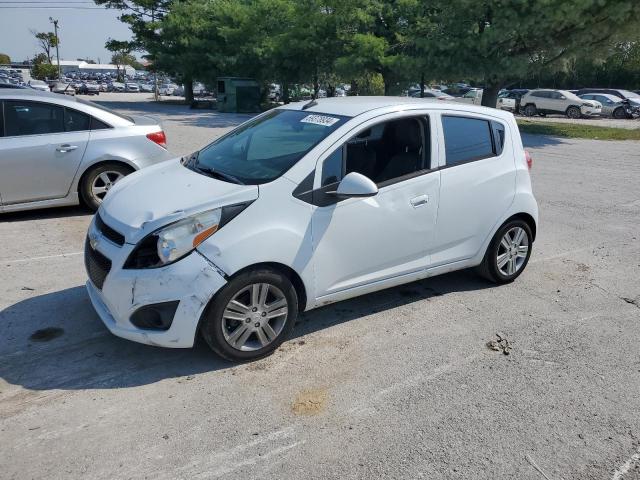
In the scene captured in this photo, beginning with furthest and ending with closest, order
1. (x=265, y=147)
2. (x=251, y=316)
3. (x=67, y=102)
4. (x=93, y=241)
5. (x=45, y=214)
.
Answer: (x=45, y=214), (x=67, y=102), (x=265, y=147), (x=93, y=241), (x=251, y=316)

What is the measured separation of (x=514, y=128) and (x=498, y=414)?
2926 millimetres

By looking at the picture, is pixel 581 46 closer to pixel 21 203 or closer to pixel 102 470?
pixel 21 203

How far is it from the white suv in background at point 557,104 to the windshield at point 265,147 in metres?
32.3

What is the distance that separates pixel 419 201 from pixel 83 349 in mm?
2710

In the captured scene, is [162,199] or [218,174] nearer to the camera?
[162,199]

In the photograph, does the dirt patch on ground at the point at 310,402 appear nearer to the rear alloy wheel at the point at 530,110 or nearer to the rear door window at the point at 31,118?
Answer: the rear door window at the point at 31,118

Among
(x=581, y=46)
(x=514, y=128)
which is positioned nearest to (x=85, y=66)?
(x=581, y=46)

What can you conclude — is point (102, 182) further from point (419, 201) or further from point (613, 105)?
point (613, 105)

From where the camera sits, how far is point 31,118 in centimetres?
671

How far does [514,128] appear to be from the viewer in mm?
5164

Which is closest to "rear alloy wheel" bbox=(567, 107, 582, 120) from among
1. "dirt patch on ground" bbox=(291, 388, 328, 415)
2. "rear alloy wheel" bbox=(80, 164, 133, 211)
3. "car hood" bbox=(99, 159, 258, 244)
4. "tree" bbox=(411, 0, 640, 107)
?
"tree" bbox=(411, 0, 640, 107)

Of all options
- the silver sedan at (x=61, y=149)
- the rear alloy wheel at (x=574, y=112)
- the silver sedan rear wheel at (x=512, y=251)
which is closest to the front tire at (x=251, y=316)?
the silver sedan rear wheel at (x=512, y=251)

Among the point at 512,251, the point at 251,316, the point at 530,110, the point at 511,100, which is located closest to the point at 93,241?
the point at 251,316

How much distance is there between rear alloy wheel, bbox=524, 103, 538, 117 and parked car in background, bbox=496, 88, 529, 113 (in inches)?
26.3
